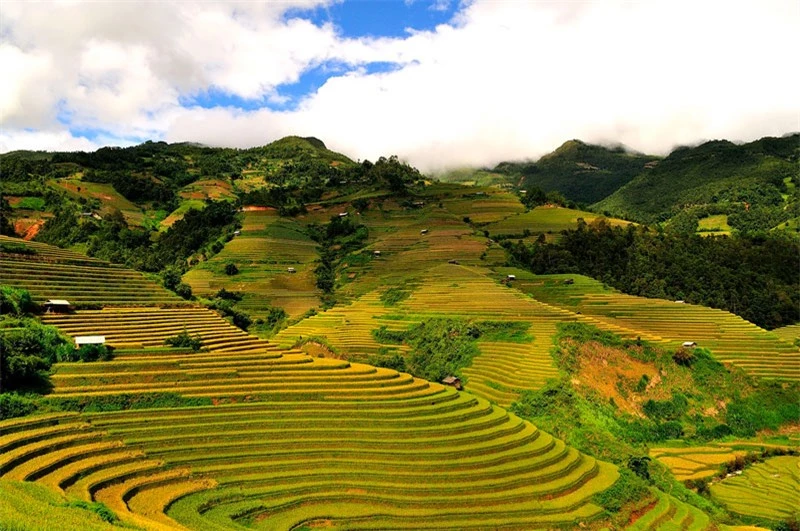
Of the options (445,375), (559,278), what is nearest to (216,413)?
(445,375)

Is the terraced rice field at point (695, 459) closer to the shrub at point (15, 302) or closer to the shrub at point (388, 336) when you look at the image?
the shrub at point (388, 336)

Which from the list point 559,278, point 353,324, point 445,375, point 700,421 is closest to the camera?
point 700,421

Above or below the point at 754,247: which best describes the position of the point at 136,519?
below

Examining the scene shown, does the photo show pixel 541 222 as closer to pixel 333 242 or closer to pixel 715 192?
pixel 333 242

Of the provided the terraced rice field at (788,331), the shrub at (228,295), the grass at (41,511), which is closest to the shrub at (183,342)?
the grass at (41,511)

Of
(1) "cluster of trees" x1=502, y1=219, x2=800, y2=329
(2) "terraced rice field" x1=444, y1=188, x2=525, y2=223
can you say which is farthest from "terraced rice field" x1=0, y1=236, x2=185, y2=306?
(2) "terraced rice field" x1=444, y1=188, x2=525, y2=223

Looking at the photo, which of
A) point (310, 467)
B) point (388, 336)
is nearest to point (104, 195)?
point (388, 336)

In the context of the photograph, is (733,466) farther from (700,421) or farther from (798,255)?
(798,255)
